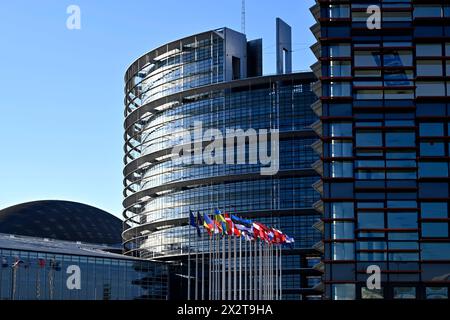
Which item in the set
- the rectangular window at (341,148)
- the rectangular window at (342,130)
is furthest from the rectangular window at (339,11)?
the rectangular window at (341,148)

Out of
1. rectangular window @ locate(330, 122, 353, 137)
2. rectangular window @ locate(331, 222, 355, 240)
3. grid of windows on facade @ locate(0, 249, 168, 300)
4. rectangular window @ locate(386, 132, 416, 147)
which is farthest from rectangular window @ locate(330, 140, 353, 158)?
grid of windows on facade @ locate(0, 249, 168, 300)

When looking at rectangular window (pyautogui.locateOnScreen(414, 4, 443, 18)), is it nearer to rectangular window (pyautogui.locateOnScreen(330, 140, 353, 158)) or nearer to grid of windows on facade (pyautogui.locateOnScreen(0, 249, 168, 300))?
rectangular window (pyautogui.locateOnScreen(330, 140, 353, 158))

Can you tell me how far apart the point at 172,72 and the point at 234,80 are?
56.0 ft

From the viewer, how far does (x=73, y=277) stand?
476 feet

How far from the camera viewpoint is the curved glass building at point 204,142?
16775 cm

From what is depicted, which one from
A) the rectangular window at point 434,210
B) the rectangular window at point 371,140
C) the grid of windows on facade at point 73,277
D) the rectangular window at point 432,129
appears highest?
the rectangular window at point 432,129

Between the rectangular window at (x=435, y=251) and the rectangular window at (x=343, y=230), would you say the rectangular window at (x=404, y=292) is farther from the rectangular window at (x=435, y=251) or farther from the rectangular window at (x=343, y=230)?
the rectangular window at (x=343, y=230)

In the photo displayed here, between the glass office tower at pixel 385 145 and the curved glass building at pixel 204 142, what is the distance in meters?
81.4

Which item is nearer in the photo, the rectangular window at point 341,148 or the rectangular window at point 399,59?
the rectangular window at point 341,148

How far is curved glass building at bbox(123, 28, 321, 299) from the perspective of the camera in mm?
167750

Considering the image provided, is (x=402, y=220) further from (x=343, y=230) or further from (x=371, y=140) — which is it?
(x=371, y=140)

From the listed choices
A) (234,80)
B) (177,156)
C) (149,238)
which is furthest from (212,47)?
(149,238)

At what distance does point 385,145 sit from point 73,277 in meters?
78.2

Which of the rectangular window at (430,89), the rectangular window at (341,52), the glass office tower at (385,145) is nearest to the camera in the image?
the glass office tower at (385,145)
